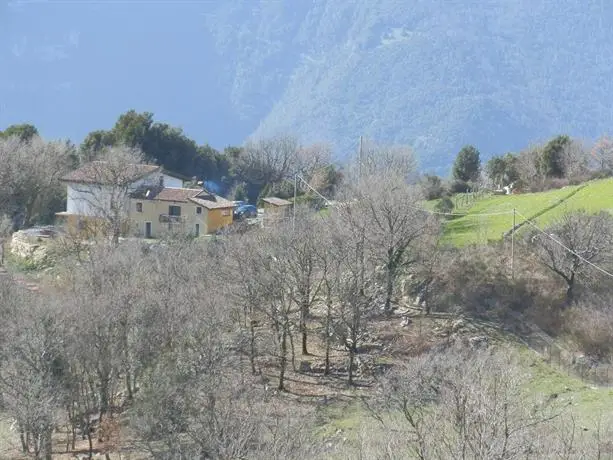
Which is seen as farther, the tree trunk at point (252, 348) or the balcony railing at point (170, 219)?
the balcony railing at point (170, 219)

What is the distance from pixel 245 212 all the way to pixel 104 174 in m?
10.6

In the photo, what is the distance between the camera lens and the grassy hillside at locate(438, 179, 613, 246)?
36.5 meters

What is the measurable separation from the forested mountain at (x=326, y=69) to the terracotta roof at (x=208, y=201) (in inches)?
1313

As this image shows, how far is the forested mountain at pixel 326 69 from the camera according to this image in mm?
87625

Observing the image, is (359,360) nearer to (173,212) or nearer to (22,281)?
(22,281)

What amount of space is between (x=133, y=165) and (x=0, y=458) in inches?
1026

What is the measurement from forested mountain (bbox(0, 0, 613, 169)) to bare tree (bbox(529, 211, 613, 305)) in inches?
1746

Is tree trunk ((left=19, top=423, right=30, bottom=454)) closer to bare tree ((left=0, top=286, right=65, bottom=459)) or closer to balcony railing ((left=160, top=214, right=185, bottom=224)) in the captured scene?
bare tree ((left=0, top=286, right=65, bottom=459))

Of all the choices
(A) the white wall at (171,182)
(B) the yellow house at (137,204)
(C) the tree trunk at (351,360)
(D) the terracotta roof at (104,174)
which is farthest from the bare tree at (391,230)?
(A) the white wall at (171,182)

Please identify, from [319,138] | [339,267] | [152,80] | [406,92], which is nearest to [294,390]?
[339,267]

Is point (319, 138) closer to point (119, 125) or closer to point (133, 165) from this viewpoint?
point (119, 125)

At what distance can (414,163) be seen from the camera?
194ft

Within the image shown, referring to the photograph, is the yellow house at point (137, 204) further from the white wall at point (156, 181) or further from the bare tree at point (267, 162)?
the bare tree at point (267, 162)

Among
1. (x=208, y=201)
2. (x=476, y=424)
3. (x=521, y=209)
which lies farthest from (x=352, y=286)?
(x=208, y=201)
